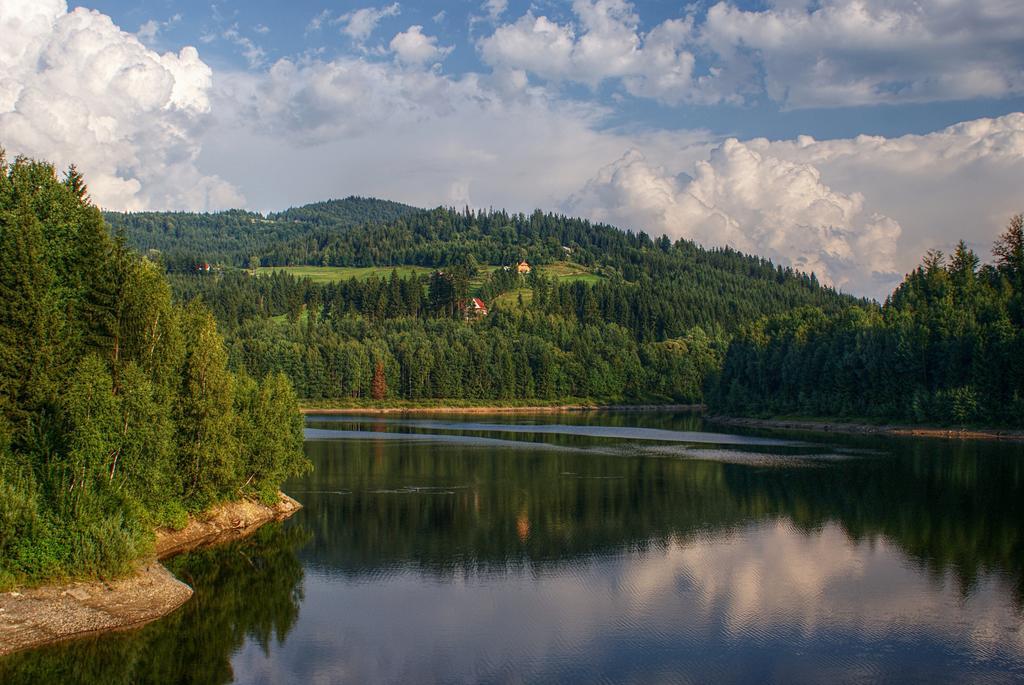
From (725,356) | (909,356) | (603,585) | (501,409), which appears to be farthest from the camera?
(501,409)

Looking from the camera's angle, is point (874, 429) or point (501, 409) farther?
point (501, 409)

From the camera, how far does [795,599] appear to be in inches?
1302

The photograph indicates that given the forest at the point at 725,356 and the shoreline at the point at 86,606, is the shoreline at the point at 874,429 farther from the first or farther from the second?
the shoreline at the point at 86,606

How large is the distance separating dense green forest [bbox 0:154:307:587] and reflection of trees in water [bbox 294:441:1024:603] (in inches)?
327

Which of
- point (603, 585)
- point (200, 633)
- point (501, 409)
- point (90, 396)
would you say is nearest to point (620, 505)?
point (603, 585)

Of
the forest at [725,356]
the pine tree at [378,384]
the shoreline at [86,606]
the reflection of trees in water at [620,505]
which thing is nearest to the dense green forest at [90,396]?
the shoreline at [86,606]

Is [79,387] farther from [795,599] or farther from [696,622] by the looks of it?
[795,599]

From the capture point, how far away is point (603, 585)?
34.7 meters

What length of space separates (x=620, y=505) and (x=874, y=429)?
6860 centimetres

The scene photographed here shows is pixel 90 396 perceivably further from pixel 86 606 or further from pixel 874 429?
pixel 874 429

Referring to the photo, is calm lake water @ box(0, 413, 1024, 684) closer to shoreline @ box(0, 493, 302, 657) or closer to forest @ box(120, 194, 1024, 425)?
shoreline @ box(0, 493, 302, 657)

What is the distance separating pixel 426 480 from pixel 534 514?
1515 centimetres

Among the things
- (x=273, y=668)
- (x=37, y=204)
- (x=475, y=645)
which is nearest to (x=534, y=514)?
(x=475, y=645)

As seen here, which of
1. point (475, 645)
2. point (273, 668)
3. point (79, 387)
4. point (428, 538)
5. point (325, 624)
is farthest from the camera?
point (428, 538)
